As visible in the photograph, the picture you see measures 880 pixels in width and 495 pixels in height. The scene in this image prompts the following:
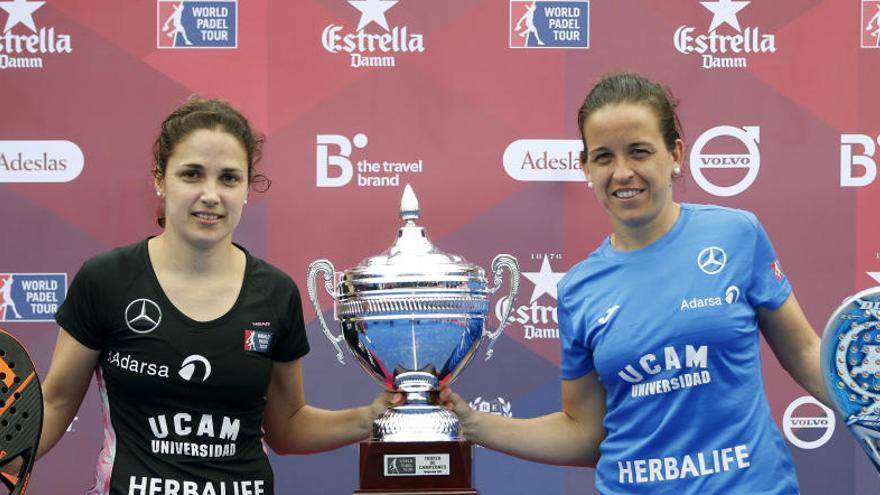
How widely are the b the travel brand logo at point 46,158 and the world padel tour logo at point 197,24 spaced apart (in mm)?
417

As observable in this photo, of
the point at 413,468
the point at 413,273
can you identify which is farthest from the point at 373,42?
the point at 413,468

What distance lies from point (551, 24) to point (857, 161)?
98 centimetres

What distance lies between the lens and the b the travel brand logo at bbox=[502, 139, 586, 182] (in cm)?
320

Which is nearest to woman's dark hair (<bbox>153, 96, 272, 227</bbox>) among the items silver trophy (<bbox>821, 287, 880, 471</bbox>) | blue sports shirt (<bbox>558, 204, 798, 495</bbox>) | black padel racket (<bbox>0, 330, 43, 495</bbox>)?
black padel racket (<bbox>0, 330, 43, 495</bbox>)

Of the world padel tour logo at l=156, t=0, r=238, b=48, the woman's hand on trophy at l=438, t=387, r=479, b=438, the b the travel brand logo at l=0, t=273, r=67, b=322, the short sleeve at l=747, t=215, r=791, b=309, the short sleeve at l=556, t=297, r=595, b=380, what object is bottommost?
the woman's hand on trophy at l=438, t=387, r=479, b=438

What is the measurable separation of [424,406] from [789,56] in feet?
5.91

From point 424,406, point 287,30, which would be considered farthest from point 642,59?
point 424,406

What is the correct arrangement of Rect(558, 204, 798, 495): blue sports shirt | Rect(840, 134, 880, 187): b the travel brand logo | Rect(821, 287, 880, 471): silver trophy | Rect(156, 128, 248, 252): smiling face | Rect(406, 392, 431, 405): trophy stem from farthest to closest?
Rect(840, 134, 880, 187): b the travel brand logo → Rect(406, 392, 431, 405): trophy stem → Rect(156, 128, 248, 252): smiling face → Rect(558, 204, 798, 495): blue sports shirt → Rect(821, 287, 880, 471): silver trophy

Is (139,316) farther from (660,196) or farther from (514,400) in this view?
(514,400)

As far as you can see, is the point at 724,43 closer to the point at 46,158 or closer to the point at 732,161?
the point at 732,161

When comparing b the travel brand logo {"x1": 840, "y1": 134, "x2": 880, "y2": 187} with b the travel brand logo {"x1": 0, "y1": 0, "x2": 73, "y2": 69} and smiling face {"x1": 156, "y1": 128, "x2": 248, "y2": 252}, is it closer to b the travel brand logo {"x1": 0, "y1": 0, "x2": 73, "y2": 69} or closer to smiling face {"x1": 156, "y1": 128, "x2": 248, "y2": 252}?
smiling face {"x1": 156, "y1": 128, "x2": 248, "y2": 252}

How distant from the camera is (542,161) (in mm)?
3197

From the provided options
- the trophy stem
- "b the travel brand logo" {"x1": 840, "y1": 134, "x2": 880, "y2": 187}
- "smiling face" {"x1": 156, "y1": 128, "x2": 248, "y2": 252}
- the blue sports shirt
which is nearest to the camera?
the blue sports shirt

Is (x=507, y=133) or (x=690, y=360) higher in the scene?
(x=507, y=133)
